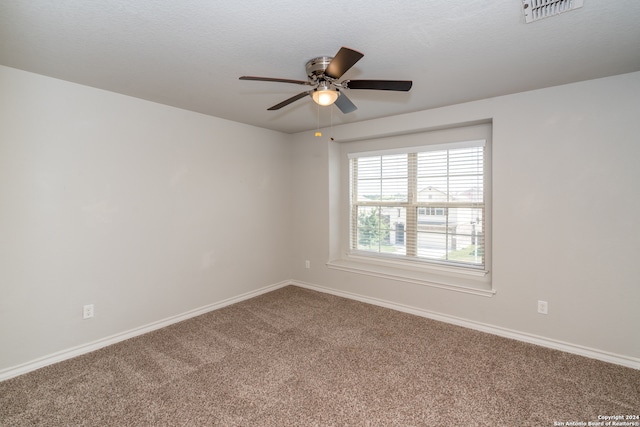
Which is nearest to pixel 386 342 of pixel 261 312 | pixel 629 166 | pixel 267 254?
pixel 261 312

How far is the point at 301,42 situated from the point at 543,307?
311 centimetres

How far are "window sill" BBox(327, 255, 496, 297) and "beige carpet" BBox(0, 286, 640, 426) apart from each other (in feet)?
1.56

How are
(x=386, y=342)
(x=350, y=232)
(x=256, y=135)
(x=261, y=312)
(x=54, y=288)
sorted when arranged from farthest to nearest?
(x=350, y=232), (x=256, y=135), (x=261, y=312), (x=386, y=342), (x=54, y=288)

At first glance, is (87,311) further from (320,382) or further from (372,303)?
(372,303)

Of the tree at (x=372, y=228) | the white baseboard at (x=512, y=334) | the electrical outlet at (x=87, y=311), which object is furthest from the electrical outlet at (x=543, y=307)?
the electrical outlet at (x=87, y=311)

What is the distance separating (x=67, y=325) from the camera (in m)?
2.64

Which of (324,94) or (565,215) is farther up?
(324,94)

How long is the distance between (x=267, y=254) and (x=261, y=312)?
102cm

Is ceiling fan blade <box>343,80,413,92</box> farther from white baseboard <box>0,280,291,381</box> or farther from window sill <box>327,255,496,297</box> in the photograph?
white baseboard <box>0,280,291,381</box>

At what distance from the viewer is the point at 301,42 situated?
6.47 ft

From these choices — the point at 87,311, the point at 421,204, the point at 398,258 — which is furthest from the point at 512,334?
the point at 87,311

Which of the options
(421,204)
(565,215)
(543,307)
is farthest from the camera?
(421,204)

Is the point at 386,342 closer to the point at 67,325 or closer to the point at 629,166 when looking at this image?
the point at 629,166

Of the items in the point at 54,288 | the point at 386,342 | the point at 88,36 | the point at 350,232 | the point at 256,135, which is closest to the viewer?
the point at 88,36
